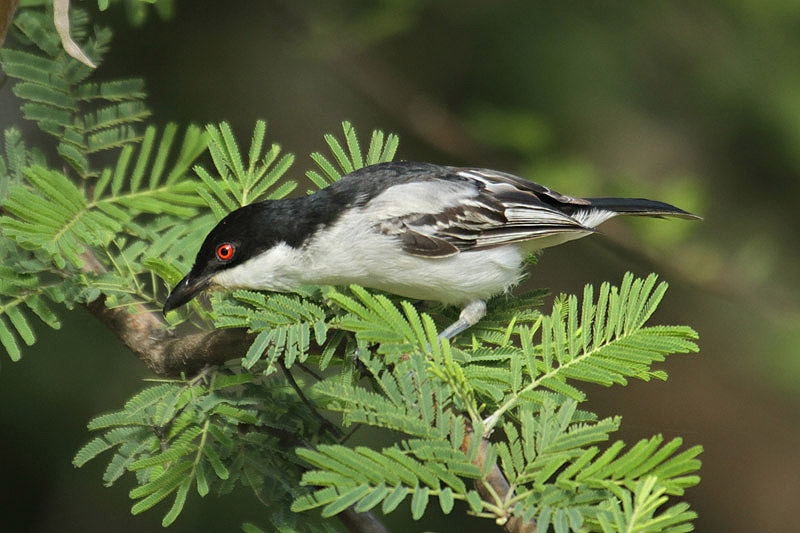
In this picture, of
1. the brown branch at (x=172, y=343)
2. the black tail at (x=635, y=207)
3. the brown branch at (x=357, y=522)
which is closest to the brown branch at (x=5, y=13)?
the brown branch at (x=172, y=343)

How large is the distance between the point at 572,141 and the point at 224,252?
3.53 metres

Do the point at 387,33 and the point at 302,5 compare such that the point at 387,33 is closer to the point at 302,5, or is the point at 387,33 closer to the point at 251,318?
the point at 302,5

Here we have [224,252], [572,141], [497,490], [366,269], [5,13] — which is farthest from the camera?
[572,141]

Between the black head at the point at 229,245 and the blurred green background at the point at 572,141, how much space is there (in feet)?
5.63

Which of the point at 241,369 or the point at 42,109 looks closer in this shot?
the point at 241,369

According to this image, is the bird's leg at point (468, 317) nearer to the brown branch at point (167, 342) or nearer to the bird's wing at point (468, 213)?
the bird's wing at point (468, 213)

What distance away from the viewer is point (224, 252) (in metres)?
2.43

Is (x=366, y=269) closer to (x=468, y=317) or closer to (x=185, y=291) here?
(x=468, y=317)

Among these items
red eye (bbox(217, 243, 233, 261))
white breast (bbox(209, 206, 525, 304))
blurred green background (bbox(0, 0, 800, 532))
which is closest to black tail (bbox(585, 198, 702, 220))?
white breast (bbox(209, 206, 525, 304))

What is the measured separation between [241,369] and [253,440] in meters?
0.21

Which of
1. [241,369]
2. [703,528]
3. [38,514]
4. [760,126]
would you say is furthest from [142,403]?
[703,528]

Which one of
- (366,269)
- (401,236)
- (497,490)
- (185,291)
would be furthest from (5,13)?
(497,490)

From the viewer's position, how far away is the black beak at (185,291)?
2.28 meters

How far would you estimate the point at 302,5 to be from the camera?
15.6 ft
